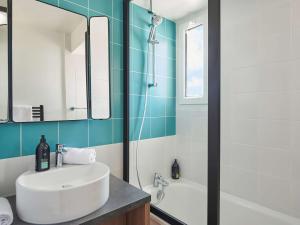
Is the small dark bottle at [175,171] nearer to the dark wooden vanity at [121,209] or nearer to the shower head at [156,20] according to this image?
the dark wooden vanity at [121,209]

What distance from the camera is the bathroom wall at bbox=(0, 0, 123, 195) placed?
3.69 feet

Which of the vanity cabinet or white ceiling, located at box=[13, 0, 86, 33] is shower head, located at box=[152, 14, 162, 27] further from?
the vanity cabinet

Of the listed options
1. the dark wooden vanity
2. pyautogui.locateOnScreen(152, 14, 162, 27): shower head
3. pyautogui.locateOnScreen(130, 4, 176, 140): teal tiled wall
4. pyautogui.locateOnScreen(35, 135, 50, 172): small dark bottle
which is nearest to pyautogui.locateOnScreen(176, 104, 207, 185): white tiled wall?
pyautogui.locateOnScreen(130, 4, 176, 140): teal tiled wall

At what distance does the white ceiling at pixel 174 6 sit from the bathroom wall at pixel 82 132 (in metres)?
0.39

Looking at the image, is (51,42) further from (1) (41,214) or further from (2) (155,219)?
(2) (155,219)

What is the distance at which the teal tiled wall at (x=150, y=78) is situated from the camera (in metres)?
1.81

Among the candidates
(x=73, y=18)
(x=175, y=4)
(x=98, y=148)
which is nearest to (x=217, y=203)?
(x=98, y=148)

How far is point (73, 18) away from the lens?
1.36 m

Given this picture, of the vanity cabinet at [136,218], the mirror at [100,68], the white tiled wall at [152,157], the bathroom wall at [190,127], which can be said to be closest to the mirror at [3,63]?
the mirror at [100,68]

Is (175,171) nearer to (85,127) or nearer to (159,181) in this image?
(159,181)

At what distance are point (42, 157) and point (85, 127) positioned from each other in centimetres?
38

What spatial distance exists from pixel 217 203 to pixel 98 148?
3.04ft

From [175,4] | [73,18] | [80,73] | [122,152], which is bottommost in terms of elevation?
[122,152]

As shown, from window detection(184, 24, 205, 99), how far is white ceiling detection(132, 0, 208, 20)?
191 millimetres
